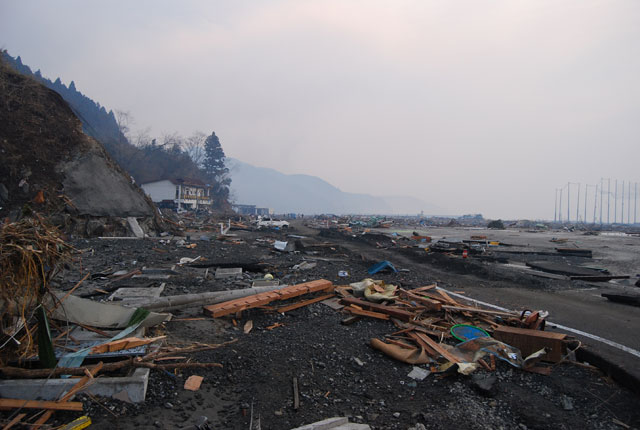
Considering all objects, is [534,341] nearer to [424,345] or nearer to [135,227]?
[424,345]

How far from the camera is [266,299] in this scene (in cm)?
684

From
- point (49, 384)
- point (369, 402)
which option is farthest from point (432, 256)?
point (49, 384)

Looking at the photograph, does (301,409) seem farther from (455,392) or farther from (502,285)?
(502,285)

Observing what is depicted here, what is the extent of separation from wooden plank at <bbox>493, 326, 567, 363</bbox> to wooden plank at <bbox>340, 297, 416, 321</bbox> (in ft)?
5.03

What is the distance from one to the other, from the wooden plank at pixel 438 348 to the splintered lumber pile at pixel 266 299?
2.67m

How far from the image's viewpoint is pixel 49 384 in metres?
3.30

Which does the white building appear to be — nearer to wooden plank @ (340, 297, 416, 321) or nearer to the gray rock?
wooden plank @ (340, 297, 416, 321)

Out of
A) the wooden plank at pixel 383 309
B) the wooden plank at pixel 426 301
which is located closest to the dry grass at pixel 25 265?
the wooden plank at pixel 383 309

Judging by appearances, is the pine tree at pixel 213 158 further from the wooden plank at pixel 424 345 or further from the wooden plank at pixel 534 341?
the wooden plank at pixel 534 341

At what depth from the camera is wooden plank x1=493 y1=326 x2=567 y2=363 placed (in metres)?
4.86

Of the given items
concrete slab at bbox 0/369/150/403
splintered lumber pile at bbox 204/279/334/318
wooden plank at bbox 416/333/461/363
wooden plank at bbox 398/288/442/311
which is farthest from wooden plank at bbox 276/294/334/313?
concrete slab at bbox 0/369/150/403

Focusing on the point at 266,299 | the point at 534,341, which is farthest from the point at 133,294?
the point at 534,341

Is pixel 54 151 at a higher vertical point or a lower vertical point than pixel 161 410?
higher

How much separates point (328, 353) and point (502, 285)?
847 cm
